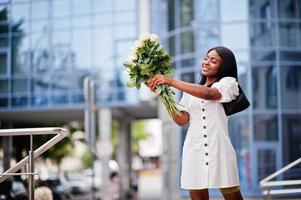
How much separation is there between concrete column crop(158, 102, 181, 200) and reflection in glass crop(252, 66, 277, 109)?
2.57 meters

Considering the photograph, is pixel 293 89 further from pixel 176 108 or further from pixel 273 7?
pixel 176 108

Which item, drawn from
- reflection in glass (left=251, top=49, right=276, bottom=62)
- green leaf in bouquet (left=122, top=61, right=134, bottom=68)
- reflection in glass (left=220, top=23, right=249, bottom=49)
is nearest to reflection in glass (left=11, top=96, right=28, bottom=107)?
reflection in glass (left=220, top=23, right=249, bottom=49)

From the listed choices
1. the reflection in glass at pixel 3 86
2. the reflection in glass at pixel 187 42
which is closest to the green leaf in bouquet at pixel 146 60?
the reflection in glass at pixel 187 42

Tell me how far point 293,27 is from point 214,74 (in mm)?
12671

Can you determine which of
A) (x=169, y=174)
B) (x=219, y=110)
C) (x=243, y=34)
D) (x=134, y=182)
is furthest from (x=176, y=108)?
(x=134, y=182)

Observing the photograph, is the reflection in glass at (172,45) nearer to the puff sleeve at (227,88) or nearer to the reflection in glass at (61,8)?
the reflection in glass at (61,8)

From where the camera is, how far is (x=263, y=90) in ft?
49.2

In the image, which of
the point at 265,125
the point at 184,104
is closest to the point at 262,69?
the point at 265,125

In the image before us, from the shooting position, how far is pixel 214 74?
10.2 ft

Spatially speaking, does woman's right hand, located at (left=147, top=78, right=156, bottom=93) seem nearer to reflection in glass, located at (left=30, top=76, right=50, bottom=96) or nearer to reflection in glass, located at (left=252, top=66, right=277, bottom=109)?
reflection in glass, located at (left=252, top=66, right=277, bottom=109)

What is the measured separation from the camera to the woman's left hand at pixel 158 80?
9.80 ft

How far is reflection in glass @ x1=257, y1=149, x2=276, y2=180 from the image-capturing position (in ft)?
48.1

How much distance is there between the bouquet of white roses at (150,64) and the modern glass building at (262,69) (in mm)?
11765

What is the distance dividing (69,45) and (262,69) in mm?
8575
